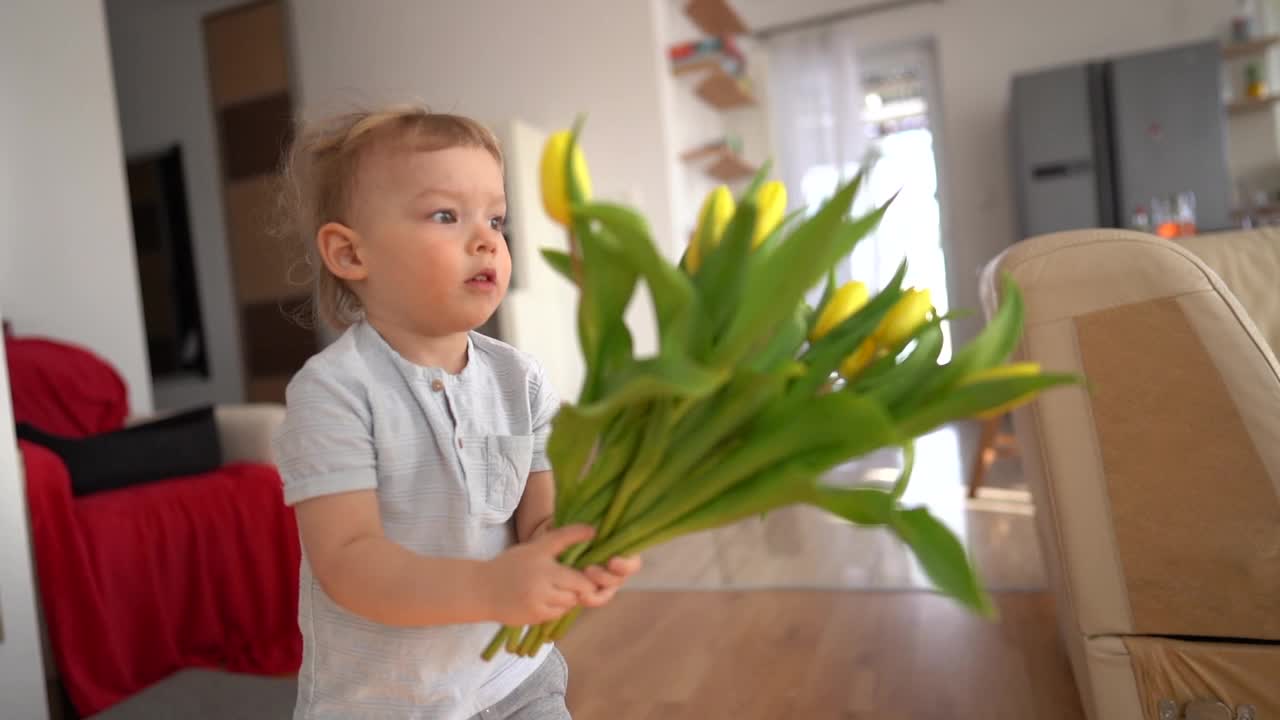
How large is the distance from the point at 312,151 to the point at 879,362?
23.5 inches

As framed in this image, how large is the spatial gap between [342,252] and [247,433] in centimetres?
216

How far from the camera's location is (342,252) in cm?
81

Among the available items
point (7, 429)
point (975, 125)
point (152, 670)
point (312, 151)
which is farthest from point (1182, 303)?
point (975, 125)

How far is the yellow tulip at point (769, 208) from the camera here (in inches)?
20.7

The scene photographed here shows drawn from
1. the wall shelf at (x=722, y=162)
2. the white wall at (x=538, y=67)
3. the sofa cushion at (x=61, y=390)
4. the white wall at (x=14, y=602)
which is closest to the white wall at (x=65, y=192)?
the sofa cushion at (x=61, y=390)

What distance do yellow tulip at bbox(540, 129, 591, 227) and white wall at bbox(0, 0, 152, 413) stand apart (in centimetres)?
356

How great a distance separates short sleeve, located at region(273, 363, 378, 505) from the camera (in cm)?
70

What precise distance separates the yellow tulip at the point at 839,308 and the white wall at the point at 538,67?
3608mm

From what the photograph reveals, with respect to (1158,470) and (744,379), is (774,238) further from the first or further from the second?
(1158,470)

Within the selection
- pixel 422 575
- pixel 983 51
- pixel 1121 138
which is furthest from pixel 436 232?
pixel 983 51

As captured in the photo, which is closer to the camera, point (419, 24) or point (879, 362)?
point (879, 362)

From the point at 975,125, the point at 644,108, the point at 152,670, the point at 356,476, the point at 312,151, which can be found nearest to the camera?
the point at 356,476

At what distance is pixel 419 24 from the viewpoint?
4.87 meters

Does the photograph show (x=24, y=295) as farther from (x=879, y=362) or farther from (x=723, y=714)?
(x=879, y=362)
